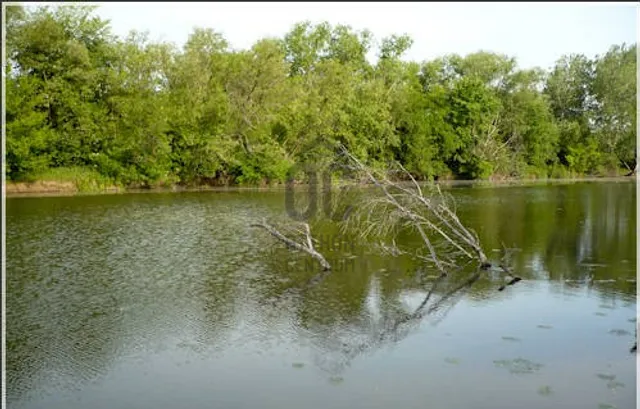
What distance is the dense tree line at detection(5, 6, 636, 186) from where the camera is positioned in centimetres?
3350

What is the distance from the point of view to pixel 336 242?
16.3 metres

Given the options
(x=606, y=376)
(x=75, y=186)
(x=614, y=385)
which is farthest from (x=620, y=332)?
(x=75, y=186)

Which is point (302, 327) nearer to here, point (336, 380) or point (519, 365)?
point (336, 380)

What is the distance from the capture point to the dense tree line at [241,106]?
33.5 metres

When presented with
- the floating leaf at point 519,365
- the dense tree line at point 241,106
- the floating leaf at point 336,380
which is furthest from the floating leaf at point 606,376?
the dense tree line at point 241,106

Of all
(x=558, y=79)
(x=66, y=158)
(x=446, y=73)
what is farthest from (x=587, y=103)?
(x=66, y=158)

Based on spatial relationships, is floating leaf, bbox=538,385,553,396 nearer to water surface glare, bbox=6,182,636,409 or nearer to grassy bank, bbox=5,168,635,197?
water surface glare, bbox=6,182,636,409

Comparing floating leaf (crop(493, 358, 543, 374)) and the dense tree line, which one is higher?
the dense tree line

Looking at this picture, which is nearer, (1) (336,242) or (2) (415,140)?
(1) (336,242)

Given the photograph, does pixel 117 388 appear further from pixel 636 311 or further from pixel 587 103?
pixel 587 103

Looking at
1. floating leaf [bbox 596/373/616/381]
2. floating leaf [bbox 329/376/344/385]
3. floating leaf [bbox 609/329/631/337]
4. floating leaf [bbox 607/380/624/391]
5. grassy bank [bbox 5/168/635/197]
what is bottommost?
floating leaf [bbox 329/376/344/385]

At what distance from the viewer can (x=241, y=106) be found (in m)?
37.7

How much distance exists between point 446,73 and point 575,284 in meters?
41.3

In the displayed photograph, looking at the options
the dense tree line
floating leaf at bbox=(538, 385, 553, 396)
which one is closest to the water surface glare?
floating leaf at bbox=(538, 385, 553, 396)
